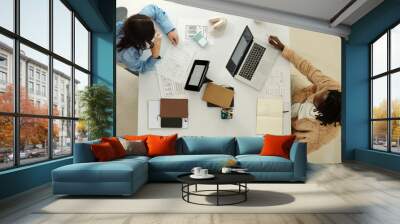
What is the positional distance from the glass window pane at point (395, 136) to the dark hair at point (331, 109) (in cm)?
176

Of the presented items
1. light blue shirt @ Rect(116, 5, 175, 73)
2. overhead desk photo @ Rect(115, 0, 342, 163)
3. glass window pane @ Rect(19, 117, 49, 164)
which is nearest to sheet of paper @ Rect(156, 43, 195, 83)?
overhead desk photo @ Rect(115, 0, 342, 163)

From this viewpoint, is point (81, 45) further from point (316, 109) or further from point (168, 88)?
point (316, 109)

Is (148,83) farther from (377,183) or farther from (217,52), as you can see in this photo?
(377,183)

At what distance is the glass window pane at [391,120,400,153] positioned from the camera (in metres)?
7.78

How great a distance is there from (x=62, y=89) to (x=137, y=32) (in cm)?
260

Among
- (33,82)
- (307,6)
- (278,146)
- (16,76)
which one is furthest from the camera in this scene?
(307,6)

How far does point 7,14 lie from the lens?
4.73 m

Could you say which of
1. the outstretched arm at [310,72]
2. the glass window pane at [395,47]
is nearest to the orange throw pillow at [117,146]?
the outstretched arm at [310,72]

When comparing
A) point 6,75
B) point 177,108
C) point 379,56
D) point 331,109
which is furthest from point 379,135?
point 6,75

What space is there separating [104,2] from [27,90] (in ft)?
10.7

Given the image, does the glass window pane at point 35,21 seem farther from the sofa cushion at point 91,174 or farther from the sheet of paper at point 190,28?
the sheet of paper at point 190,28

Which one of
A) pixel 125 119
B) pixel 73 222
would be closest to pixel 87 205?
pixel 73 222

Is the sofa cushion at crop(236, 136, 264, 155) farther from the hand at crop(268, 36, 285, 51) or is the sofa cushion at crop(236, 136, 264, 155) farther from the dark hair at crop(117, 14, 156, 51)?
the dark hair at crop(117, 14, 156, 51)

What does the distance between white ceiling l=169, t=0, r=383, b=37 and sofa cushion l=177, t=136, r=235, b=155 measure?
262 cm
